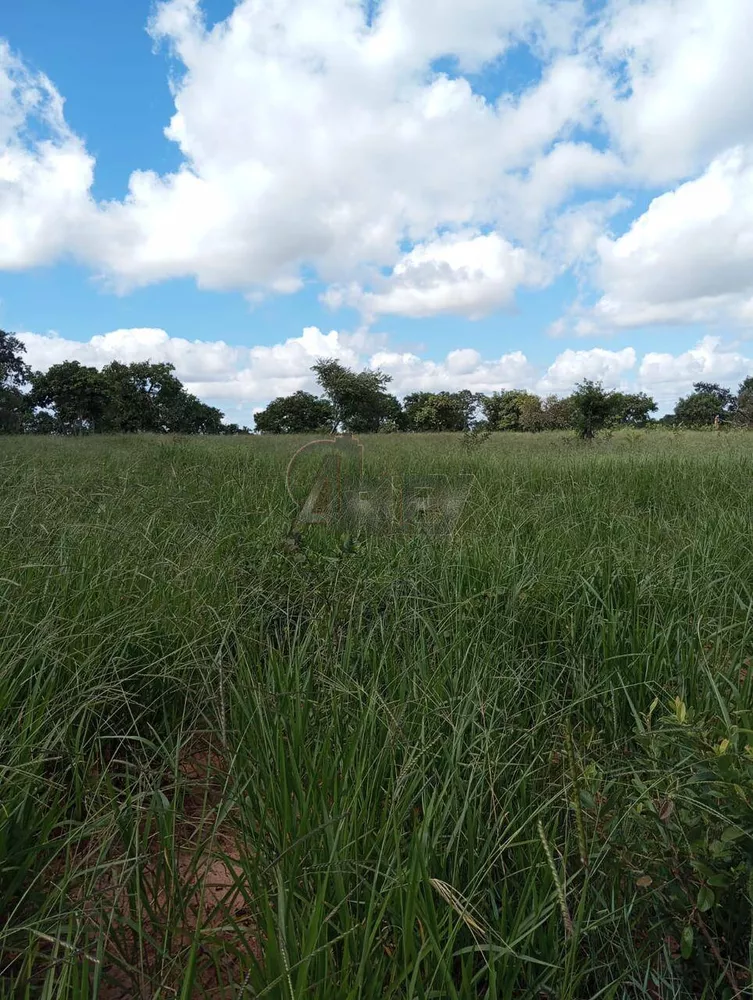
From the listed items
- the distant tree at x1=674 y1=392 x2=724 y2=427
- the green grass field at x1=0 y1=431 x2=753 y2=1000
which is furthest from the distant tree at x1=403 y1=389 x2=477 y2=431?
the green grass field at x1=0 y1=431 x2=753 y2=1000

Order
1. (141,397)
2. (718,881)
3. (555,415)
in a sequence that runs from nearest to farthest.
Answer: (718,881) < (555,415) < (141,397)

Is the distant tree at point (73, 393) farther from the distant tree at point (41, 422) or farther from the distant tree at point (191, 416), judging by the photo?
the distant tree at point (191, 416)

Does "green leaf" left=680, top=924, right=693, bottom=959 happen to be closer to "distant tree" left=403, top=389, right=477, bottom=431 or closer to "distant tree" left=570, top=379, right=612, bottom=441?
"distant tree" left=570, top=379, right=612, bottom=441

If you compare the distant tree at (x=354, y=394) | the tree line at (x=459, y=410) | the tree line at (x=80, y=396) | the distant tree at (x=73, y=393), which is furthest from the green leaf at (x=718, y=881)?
the distant tree at (x=73, y=393)

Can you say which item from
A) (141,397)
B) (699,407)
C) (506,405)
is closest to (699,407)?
(699,407)

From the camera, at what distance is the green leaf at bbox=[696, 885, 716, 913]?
3.17 ft

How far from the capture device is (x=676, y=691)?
1.72 metres

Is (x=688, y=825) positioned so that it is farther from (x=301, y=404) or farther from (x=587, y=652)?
(x=301, y=404)

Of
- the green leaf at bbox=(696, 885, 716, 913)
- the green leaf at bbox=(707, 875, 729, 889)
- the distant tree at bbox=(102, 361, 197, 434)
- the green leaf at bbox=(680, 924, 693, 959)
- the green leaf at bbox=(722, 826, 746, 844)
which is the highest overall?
the distant tree at bbox=(102, 361, 197, 434)

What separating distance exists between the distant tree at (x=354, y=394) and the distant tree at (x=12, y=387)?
16.2m

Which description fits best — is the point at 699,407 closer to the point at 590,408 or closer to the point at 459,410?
the point at 459,410

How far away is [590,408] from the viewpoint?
17953 millimetres

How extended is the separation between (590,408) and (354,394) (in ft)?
50.9

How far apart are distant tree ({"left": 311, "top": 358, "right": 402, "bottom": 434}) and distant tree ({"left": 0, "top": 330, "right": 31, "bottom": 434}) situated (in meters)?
16.2
